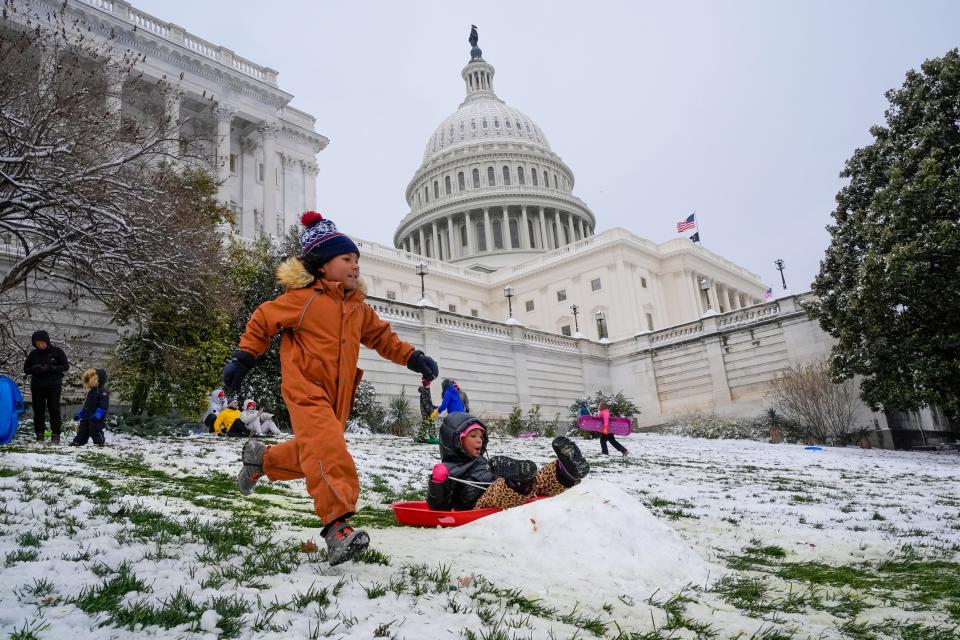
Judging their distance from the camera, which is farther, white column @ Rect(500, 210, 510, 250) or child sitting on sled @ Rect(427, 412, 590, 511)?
white column @ Rect(500, 210, 510, 250)

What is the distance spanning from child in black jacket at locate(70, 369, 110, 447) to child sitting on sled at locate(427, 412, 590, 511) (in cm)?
876

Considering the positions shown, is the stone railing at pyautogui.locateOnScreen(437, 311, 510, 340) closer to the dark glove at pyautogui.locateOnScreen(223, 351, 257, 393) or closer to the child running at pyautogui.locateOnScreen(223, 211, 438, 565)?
the child running at pyautogui.locateOnScreen(223, 211, 438, 565)

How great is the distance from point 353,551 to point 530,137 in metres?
87.7

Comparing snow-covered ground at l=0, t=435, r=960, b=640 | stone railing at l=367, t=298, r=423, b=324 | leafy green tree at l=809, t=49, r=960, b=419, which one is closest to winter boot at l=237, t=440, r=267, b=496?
snow-covered ground at l=0, t=435, r=960, b=640

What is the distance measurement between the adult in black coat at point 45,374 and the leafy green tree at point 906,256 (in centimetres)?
2062

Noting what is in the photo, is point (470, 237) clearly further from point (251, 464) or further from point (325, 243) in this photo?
point (251, 464)

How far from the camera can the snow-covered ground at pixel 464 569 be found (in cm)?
269

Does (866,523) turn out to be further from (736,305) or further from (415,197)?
(415,197)

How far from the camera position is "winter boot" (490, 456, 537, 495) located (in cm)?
517

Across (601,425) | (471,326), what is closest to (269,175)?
(471,326)

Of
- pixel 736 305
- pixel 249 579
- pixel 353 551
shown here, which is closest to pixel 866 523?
pixel 353 551

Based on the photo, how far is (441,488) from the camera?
17.0 ft

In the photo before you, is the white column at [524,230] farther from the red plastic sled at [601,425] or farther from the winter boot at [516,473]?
the winter boot at [516,473]

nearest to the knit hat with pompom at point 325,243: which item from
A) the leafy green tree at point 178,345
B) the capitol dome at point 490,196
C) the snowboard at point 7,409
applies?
the snowboard at point 7,409
